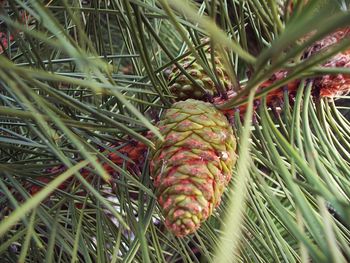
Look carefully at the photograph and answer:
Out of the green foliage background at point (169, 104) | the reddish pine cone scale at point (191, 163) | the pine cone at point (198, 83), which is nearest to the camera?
the green foliage background at point (169, 104)

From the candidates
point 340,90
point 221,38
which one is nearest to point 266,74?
point 221,38

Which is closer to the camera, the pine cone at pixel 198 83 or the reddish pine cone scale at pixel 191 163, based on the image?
the reddish pine cone scale at pixel 191 163

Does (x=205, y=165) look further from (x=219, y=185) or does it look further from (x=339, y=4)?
(x=339, y=4)

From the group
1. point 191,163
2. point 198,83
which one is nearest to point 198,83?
point 198,83

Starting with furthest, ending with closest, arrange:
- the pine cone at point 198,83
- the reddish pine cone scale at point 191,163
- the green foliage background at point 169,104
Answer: the pine cone at point 198,83
the reddish pine cone scale at point 191,163
the green foliage background at point 169,104

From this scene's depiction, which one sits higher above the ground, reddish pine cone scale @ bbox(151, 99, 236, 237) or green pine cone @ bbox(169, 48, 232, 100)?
green pine cone @ bbox(169, 48, 232, 100)

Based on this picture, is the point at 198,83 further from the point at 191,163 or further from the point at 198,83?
the point at 191,163

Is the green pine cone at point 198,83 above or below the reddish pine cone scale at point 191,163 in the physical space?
above

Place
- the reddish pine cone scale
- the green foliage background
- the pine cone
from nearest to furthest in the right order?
the green foliage background → the reddish pine cone scale → the pine cone

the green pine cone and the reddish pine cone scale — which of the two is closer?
the reddish pine cone scale
